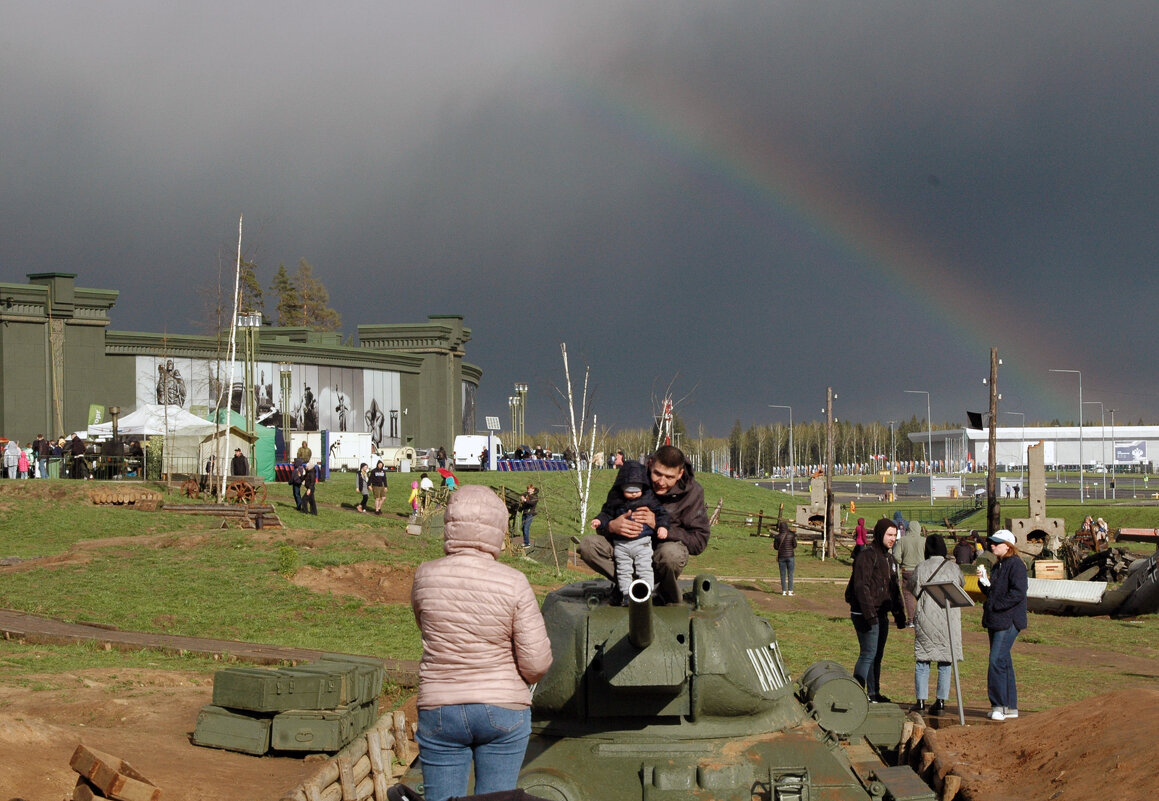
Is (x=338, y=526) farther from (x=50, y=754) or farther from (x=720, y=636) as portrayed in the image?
(x=720, y=636)

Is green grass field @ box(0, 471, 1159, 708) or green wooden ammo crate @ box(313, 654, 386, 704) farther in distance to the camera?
green grass field @ box(0, 471, 1159, 708)

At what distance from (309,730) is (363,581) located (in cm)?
1200

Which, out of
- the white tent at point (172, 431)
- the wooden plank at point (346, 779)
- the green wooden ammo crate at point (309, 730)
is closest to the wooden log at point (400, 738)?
the green wooden ammo crate at point (309, 730)

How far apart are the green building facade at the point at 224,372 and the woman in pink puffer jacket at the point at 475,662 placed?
37054 mm

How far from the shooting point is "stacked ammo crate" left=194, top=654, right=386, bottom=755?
11.8 metres

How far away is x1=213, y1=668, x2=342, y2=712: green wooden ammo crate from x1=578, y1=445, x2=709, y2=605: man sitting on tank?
18.8ft

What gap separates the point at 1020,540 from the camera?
40.4 m

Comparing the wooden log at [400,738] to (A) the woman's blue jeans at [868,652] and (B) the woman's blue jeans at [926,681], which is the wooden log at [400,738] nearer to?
(A) the woman's blue jeans at [868,652]

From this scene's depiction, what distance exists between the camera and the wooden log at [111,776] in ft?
26.3

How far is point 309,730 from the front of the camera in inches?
464

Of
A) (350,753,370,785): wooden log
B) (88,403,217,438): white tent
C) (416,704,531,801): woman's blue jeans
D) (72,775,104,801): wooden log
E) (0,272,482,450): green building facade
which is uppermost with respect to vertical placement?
(0,272,482,450): green building facade

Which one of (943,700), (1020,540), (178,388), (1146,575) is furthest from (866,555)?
(178,388)

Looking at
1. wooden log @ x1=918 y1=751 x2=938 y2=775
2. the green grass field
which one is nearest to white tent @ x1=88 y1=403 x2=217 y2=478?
the green grass field

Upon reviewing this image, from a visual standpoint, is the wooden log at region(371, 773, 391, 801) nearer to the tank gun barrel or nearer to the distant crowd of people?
the tank gun barrel
